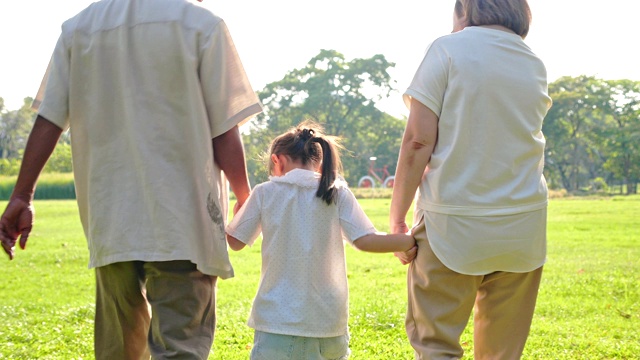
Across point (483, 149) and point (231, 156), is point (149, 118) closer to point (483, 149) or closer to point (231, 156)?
point (231, 156)

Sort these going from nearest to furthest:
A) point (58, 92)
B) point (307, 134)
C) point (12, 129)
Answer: point (58, 92)
point (307, 134)
point (12, 129)

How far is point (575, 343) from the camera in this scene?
4777 millimetres

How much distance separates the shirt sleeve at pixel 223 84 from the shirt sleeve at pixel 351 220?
514 mm

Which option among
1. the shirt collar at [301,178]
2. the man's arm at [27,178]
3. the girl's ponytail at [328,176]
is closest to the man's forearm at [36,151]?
the man's arm at [27,178]

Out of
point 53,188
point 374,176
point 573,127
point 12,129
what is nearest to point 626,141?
point 573,127

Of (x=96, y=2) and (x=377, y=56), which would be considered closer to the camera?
(x=96, y=2)

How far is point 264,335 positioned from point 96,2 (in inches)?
53.4

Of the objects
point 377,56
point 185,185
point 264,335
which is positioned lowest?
point 264,335

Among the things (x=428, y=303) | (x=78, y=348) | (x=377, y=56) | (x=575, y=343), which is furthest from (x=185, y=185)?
(x=377, y=56)

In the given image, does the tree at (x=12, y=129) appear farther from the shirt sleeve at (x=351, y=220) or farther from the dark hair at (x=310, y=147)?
the shirt sleeve at (x=351, y=220)

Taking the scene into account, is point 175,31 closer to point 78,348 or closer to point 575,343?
point 78,348

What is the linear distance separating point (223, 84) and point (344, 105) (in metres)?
45.4

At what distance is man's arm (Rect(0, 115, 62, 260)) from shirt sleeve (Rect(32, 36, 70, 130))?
0.03 m

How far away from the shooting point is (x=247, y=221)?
2.91 metres
